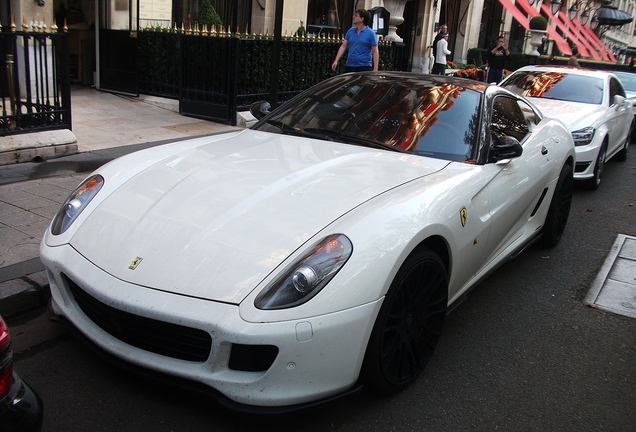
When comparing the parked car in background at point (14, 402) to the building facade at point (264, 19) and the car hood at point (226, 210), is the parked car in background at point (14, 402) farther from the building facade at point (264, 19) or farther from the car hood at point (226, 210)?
the building facade at point (264, 19)

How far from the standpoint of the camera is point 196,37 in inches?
404

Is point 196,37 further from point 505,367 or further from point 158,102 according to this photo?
Result: point 505,367

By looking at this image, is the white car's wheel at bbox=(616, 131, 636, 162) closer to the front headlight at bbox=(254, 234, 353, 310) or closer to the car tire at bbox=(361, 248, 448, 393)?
the car tire at bbox=(361, 248, 448, 393)

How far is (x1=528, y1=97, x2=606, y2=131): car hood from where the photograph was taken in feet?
26.3

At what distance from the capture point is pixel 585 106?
28.4 feet

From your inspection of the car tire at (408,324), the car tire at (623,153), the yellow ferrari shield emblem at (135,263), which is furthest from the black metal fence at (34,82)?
the car tire at (623,153)

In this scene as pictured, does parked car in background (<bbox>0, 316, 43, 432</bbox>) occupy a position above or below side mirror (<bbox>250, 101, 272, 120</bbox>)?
below

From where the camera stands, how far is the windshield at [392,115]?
157 inches

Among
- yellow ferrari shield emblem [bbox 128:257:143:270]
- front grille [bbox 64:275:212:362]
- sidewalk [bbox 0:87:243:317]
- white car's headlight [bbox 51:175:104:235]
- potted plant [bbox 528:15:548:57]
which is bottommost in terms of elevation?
sidewalk [bbox 0:87:243:317]

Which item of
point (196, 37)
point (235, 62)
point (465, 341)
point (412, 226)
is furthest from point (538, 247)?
point (196, 37)

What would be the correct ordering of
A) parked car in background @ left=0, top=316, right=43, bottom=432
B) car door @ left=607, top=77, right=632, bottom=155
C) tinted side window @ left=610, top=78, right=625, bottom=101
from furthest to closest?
1. tinted side window @ left=610, top=78, right=625, bottom=101
2. car door @ left=607, top=77, right=632, bottom=155
3. parked car in background @ left=0, top=316, right=43, bottom=432

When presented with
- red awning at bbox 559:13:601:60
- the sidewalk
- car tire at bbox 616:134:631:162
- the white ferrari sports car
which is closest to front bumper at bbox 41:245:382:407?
the white ferrari sports car

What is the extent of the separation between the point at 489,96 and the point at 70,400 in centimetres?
332

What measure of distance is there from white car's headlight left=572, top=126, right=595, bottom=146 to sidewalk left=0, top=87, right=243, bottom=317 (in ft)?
16.6
